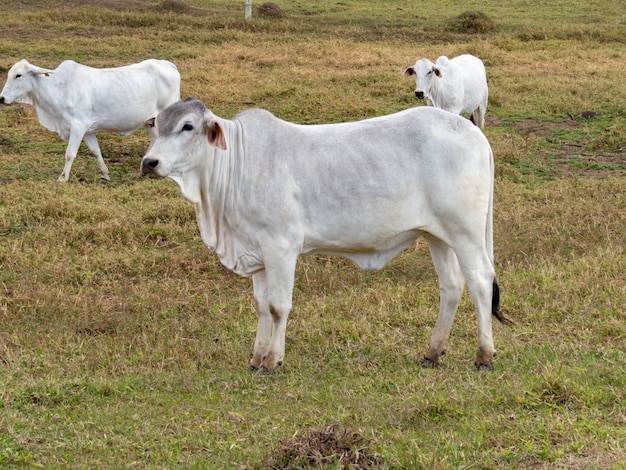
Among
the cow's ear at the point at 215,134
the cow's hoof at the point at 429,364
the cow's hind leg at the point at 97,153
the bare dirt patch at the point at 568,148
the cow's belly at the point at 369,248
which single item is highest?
the cow's ear at the point at 215,134

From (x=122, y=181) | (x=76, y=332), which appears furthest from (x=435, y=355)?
(x=122, y=181)

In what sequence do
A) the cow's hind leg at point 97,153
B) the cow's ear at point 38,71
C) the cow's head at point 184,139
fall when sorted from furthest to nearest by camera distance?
the cow's ear at point 38,71
the cow's hind leg at point 97,153
the cow's head at point 184,139

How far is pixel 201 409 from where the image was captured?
14.7 ft

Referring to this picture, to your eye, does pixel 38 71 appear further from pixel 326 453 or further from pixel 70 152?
pixel 326 453

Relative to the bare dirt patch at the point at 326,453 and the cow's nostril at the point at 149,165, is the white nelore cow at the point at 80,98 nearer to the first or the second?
the cow's nostril at the point at 149,165

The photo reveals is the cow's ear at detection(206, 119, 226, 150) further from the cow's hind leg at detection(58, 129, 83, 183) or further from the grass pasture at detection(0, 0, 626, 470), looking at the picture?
the cow's hind leg at detection(58, 129, 83, 183)

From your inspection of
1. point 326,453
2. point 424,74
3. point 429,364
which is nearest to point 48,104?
point 424,74

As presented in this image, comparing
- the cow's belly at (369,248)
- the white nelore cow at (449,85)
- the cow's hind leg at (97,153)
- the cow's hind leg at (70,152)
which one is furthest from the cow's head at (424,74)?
the cow's belly at (369,248)

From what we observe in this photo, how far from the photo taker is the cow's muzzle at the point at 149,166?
4.76 m

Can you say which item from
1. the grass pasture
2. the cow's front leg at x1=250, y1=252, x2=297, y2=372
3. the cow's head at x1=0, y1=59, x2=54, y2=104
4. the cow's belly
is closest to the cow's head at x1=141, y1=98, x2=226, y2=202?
the cow's front leg at x1=250, y1=252, x2=297, y2=372

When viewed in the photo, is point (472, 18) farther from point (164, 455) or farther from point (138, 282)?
point (164, 455)

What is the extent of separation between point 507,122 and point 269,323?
7.69 metres

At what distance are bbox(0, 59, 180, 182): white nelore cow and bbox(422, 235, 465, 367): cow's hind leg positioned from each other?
5312 millimetres

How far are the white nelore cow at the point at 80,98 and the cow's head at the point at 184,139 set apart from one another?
16.0ft
